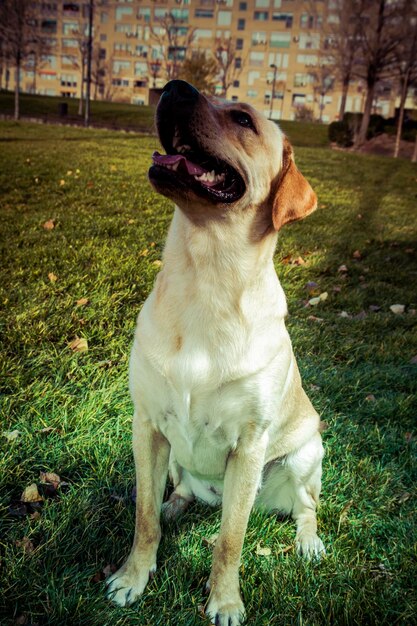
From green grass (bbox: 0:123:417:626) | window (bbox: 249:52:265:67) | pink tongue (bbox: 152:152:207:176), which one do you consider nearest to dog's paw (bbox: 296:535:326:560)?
green grass (bbox: 0:123:417:626)

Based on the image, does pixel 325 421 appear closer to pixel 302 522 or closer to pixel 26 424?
pixel 302 522

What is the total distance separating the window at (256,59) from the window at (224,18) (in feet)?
15.3

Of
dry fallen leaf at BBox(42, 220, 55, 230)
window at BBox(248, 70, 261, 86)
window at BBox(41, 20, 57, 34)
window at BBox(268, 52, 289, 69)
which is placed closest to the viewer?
dry fallen leaf at BBox(42, 220, 55, 230)

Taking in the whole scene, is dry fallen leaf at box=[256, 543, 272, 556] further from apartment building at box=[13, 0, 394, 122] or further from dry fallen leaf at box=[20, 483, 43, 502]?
apartment building at box=[13, 0, 394, 122]

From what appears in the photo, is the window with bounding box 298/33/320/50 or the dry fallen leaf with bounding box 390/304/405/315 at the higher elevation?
the window with bounding box 298/33/320/50

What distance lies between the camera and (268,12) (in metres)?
64.2

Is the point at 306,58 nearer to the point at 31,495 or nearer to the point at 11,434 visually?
the point at 11,434

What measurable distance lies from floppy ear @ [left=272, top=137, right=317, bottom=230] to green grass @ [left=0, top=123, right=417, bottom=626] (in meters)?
1.36

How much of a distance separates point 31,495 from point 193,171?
154cm

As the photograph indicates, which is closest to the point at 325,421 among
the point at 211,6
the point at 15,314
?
the point at 15,314

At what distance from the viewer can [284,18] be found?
6394 centimetres

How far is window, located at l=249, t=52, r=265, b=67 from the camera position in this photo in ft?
217

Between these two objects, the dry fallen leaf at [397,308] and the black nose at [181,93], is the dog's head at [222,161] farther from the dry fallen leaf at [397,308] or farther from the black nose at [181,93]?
the dry fallen leaf at [397,308]

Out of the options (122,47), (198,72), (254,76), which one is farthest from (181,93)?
(122,47)
